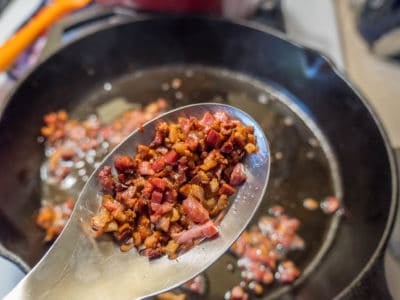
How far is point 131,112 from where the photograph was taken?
95 centimetres

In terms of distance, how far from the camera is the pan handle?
0.96 meters

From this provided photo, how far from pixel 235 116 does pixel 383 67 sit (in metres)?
0.52

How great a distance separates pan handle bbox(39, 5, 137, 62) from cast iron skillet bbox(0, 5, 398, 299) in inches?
0.5

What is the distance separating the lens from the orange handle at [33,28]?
937 mm

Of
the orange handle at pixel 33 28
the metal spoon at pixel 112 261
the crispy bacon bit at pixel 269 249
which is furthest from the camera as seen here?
the orange handle at pixel 33 28

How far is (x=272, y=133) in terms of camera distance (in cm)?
92

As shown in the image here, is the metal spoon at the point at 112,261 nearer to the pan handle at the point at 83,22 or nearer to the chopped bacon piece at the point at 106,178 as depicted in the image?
the chopped bacon piece at the point at 106,178

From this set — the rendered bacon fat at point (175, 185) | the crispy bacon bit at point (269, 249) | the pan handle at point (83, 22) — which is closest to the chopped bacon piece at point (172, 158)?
the rendered bacon fat at point (175, 185)

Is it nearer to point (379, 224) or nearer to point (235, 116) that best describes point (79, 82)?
point (235, 116)

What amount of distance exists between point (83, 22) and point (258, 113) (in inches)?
14.4

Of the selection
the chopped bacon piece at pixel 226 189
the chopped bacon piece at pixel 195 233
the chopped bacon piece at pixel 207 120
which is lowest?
the chopped bacon piece at pixel 195 233

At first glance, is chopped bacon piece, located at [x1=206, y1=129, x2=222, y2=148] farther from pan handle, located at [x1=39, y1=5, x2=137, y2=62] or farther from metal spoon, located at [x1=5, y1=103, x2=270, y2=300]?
pan handle, located at [x1=39, y1=5, x2=137, y2=62]

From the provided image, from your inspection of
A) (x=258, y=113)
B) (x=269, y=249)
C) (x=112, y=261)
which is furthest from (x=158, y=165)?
(x=258, y=113)

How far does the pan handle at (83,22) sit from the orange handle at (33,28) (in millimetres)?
22
